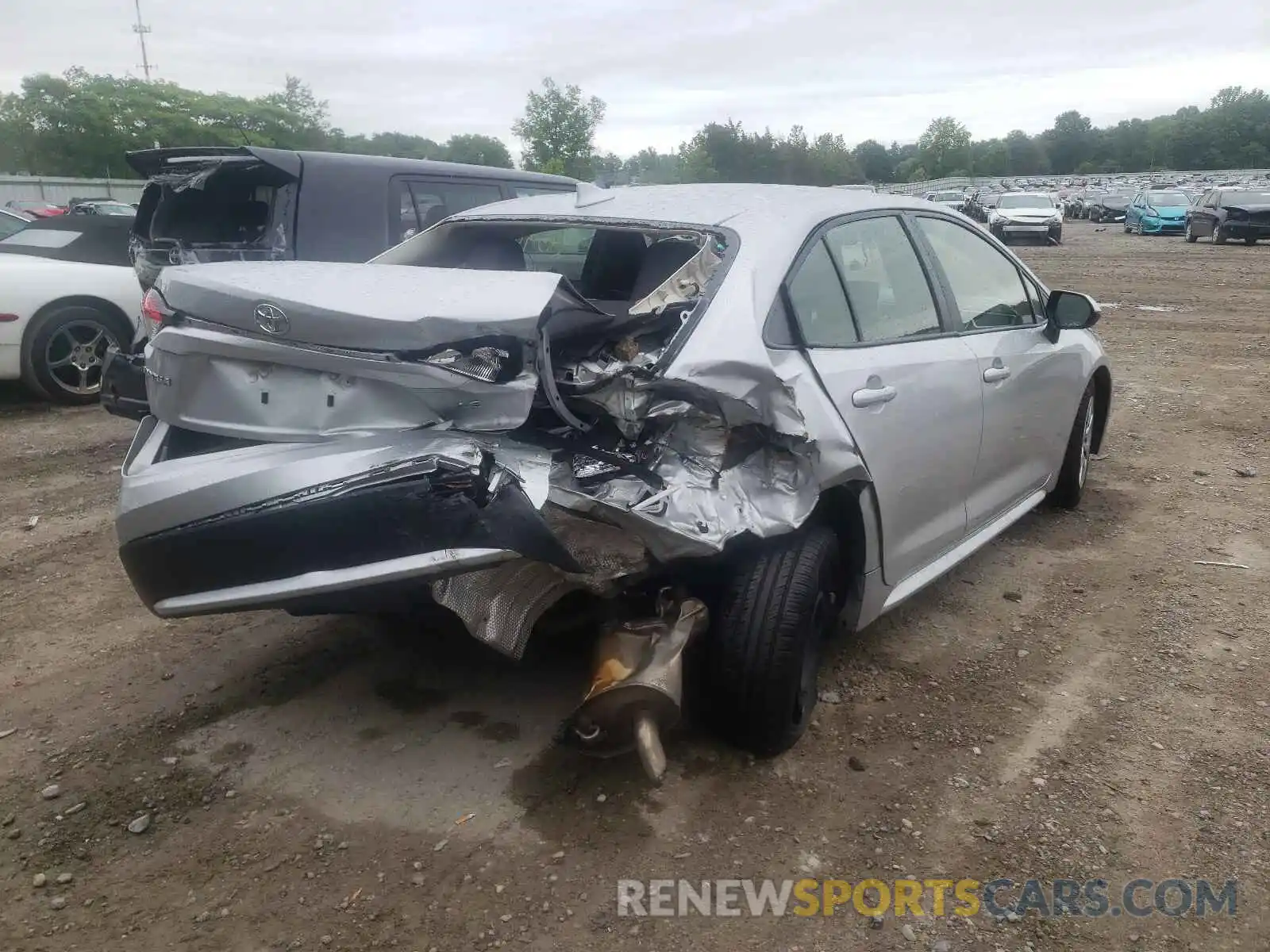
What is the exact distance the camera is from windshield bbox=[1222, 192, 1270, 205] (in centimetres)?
2261

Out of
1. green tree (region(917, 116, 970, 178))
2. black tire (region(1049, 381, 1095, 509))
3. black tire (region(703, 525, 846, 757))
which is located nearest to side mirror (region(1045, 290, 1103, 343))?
black tire (region(1049, 381, 1095, 509))

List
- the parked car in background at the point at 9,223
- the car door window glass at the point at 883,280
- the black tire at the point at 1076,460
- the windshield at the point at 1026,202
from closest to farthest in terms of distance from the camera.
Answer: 1. the car door window glass at the point at 883,280
2. the black tire at the point at 1076,460
3. the parked car in background at the point at 9,223
4. the windshield at the point at 1026,202

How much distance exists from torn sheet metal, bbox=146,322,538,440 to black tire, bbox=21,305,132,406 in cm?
514

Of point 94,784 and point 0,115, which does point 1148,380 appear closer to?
point 94,784

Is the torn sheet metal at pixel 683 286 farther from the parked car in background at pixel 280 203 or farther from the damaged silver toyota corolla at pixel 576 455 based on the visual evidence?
the parked car in background at pixel 280 203

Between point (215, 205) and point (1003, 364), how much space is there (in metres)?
4.67

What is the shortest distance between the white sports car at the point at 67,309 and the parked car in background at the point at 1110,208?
38.3 meters

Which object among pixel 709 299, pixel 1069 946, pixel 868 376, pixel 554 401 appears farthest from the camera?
pixel 868 376

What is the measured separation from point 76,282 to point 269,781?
5632 mm

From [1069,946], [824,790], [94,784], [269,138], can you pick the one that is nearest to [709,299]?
[824,790]

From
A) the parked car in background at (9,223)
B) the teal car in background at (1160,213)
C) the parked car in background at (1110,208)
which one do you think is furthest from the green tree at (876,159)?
the parked car in background at (9,223)

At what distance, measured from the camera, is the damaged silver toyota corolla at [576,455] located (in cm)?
241

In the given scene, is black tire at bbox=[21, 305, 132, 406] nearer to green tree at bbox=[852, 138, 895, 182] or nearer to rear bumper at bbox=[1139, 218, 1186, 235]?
rear bumper at bbox=[1139, 218, 1186, 235]

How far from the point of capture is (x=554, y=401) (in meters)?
2.52
